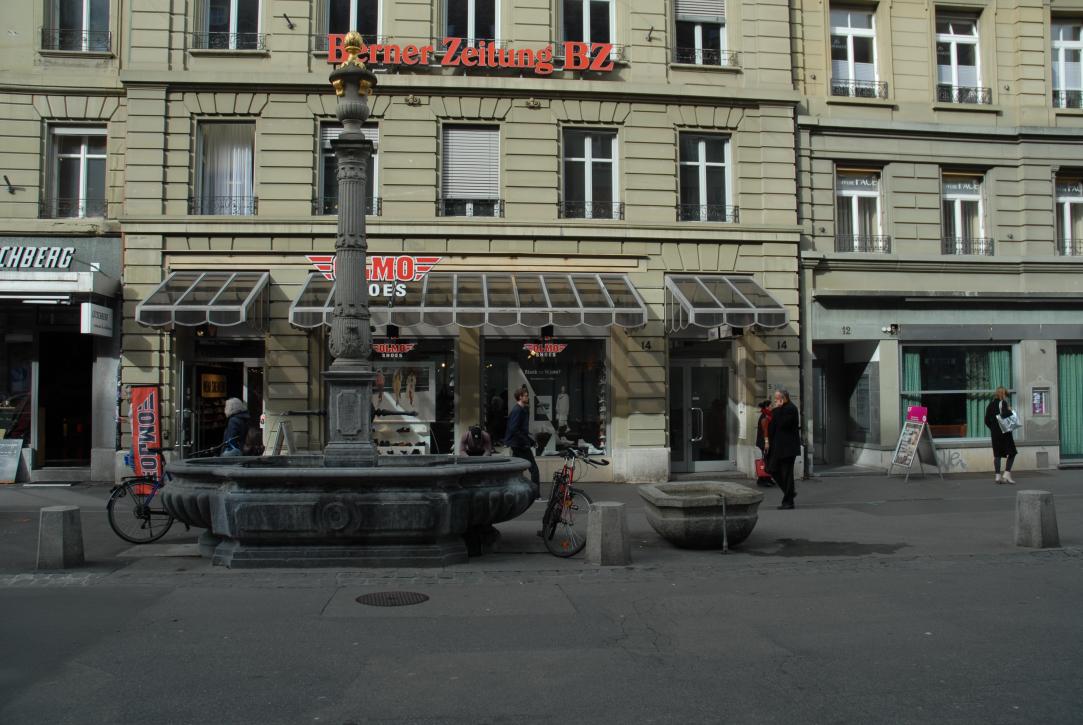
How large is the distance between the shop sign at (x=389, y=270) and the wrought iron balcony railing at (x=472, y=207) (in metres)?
1.42

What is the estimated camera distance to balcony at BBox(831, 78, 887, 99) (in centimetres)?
1930

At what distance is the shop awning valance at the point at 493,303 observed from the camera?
51.2 feet

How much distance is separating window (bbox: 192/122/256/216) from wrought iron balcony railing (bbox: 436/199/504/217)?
3.91m

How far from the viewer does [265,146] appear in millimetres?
17266

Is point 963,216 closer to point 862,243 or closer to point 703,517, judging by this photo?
point 862,243

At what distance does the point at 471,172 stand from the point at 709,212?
5066 millimetres

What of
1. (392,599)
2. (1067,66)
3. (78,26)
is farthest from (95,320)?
(1067,66)

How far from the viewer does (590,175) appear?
1811 cm

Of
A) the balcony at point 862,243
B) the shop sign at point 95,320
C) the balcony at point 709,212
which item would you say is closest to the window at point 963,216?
the balcony at point 862,243

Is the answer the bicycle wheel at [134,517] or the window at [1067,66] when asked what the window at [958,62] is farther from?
the bicycle wheel at [134,517]

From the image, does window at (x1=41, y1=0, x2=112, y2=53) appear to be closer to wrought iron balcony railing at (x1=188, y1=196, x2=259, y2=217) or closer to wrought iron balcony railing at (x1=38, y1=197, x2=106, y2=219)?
wrought iron balcony railing at (x1=38, y1=197, x2=106, y2=219)

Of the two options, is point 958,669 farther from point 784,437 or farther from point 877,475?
point 877,475

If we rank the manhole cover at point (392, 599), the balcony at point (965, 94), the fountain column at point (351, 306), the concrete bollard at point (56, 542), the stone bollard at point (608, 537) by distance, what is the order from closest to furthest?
the manhole cover at point (392, 599) < the concrete bollard at point (56, 542) < the stone bollard at point (608, 537) < the fountain column at point (351, 306) < the balcony at point (965, 94)

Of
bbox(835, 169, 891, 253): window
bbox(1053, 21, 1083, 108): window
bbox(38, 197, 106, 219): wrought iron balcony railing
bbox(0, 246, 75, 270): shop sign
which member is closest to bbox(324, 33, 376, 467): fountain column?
bbox(0, 246, 75, 270): shop sign
